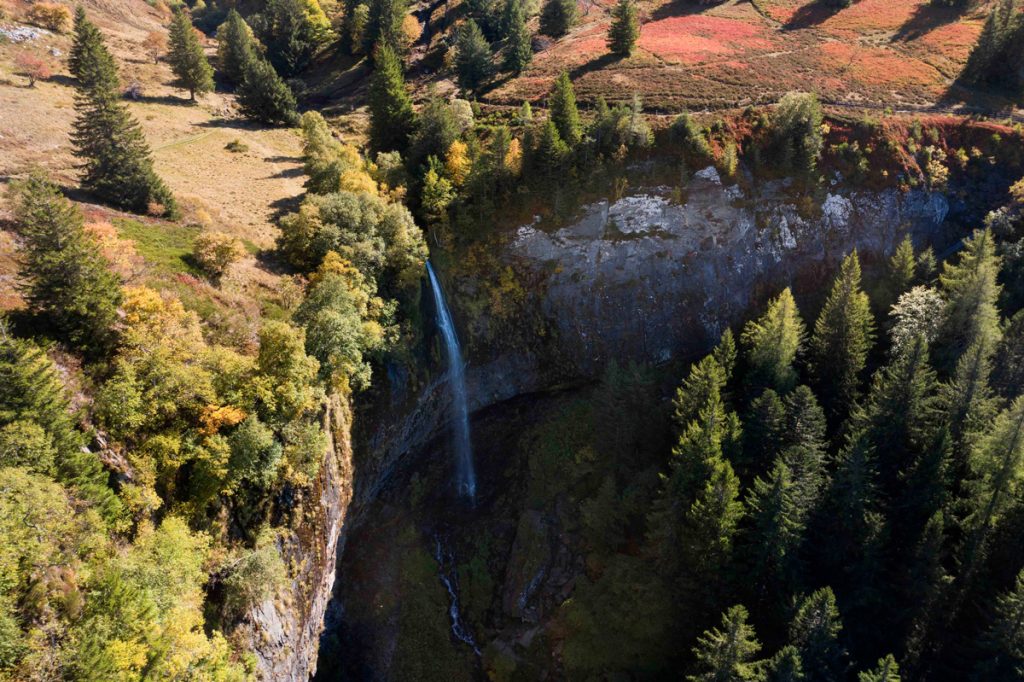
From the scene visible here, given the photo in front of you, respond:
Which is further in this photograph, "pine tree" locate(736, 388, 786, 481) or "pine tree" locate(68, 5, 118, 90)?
"pine tree" locate(68, 5, 118, 90)

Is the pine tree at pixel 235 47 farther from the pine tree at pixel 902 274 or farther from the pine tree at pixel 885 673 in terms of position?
the pine tree at pixel 885 673

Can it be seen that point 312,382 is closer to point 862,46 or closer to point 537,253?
point 537,253

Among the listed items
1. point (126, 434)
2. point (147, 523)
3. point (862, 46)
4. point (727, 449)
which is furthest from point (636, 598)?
point (862, 46)

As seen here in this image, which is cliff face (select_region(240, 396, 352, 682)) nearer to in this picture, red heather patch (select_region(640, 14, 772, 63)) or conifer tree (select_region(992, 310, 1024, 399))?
conifer tree (select_region(992, 310, 1024, 399))

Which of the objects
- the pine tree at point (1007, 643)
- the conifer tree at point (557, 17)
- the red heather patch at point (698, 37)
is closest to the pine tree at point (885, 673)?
the pine tree at point (1007, 643)

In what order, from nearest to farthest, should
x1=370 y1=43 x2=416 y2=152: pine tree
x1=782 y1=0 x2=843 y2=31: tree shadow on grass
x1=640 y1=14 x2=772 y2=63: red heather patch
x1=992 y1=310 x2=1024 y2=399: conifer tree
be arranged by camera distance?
x1=992 y1=310 x2=1024 y2=399: conifer tree < x1=370 y1=43 x2=416 y2=152: pine tree < x1=640 y1=14 x2=772 y2=63: red heather patch < x1=782 y1=0 x2=843 y2=31: tree shadow on grass

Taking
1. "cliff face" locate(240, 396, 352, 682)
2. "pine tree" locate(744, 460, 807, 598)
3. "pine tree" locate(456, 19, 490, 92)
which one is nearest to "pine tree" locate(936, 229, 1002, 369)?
"pine tree" locate(744, 460, 807, 598)
